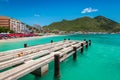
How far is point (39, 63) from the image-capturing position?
13.3 metres

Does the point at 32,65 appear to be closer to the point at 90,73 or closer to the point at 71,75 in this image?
the point at 71,75

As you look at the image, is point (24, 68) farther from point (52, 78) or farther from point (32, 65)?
point (52, 78)

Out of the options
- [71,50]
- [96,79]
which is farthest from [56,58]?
[71,50]

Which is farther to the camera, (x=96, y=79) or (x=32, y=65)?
(x=96, y=79)

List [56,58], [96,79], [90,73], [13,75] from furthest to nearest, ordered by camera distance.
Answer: [90,73] < [96,79] < [56,58] < [13,75]

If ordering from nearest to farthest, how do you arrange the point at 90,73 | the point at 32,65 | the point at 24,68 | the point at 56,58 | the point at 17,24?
the point at 24,68
the point at 32,65
the point at 56,58
the point at 90,73
the point at 17,24

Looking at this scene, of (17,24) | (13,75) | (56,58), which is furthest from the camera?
(17,24)

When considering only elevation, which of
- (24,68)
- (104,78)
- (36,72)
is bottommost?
(104,78)

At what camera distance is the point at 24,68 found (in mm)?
11570

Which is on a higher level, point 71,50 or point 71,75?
point 71,50

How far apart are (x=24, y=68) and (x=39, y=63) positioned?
6.21ft

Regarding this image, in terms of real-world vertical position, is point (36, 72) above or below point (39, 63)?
below

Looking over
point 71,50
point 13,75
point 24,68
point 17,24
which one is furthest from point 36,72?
point 17,24

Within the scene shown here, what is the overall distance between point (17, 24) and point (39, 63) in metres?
157
